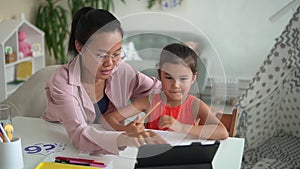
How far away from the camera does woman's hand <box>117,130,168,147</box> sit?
38.3 inches

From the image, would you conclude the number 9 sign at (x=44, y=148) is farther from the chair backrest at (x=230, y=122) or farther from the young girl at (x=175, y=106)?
the chair backrest at (x=230, y=122)

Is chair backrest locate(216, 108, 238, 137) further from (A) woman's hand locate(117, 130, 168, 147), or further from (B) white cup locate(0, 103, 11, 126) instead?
(B) white cup locate(0, 103, 11, 126)

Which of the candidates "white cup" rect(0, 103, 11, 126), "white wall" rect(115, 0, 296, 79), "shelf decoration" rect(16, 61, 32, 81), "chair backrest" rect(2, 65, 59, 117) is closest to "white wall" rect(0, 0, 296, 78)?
"white wall" rect(115, 0, 296, 79)

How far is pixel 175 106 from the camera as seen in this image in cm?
99

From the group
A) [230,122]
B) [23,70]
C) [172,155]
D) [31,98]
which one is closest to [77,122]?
[172,155]

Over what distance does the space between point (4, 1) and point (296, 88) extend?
2162 mm

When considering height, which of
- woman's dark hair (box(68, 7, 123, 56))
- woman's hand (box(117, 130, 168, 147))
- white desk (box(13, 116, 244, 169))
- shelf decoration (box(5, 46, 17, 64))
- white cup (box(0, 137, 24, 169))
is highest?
woman's dark hair (box(68, 7, 123, 56))

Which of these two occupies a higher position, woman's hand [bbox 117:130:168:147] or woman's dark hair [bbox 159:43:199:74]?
woman's dark hair [bbox 159:43:199:74]

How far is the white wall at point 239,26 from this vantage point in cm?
334

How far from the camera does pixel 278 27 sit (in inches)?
132

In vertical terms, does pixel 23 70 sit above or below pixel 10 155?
below

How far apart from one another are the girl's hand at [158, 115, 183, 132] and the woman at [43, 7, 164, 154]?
0.17 ft

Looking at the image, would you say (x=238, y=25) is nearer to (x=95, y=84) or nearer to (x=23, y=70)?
(x=23, y=70)

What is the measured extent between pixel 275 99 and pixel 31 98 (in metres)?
1.30
